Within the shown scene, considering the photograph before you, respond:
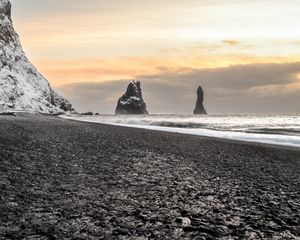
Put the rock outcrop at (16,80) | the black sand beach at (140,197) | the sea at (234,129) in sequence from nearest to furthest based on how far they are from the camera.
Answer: the black sand beach at (140,197)
the sea at (234,129)
the rock outcrop at (16,80)

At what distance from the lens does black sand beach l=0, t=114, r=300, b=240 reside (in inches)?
244

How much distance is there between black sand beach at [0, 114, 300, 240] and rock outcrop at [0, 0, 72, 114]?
3323 inches

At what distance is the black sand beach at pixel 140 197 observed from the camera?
6.20 m

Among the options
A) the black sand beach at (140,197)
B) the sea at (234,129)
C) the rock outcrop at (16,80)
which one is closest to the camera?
the black sand beach at (140,197)

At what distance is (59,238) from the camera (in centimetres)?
555


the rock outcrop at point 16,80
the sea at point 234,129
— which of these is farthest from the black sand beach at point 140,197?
the rock outcrop at point 16,80

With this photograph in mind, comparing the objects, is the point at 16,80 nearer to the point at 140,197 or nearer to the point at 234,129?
the point at 234,129

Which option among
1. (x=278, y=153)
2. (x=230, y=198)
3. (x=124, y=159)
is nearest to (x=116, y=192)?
(x=230, y=198)

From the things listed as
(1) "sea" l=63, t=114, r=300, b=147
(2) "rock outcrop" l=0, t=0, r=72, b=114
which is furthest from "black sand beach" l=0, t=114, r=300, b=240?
(2) "rock outcrop" l=0, t=0, r=72, b=114

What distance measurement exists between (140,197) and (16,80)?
366 ft

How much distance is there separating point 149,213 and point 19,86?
111 meters

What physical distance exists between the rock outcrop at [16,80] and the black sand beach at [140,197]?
3323 inches

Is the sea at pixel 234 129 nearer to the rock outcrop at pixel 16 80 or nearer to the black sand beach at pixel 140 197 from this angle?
the black sand beach at pixel 140 197

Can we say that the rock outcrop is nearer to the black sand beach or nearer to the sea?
the sea
